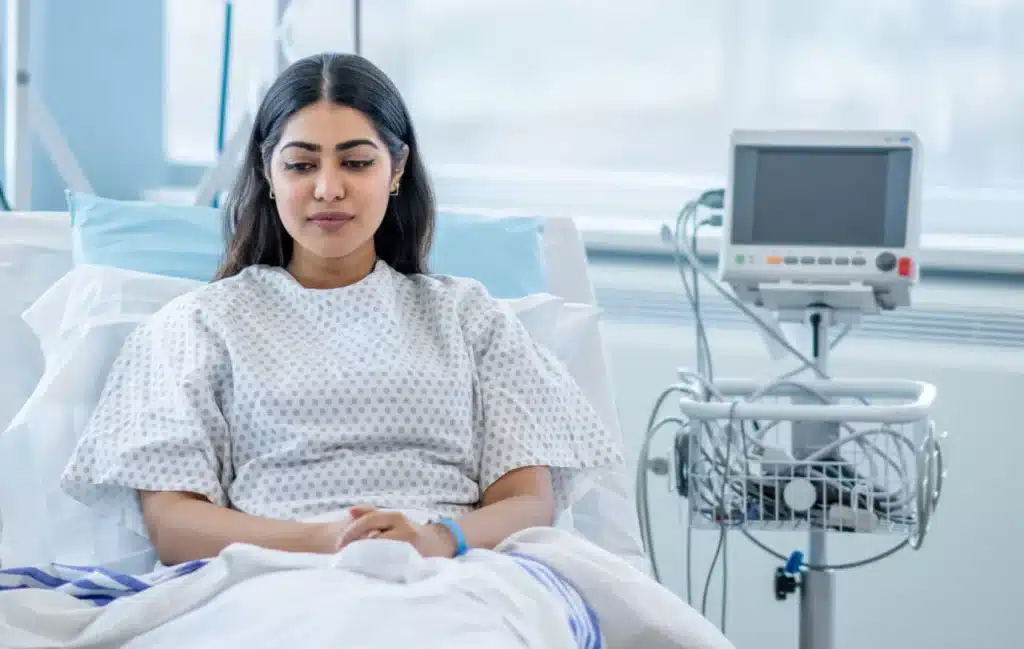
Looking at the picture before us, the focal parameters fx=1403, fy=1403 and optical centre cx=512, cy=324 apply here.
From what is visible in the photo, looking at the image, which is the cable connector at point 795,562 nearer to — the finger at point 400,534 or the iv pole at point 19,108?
the finger at point 400,534

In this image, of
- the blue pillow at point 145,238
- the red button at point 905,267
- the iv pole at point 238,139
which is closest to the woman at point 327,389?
the blue pillow at point 145,238

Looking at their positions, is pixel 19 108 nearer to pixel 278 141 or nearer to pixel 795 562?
pixel 278 141

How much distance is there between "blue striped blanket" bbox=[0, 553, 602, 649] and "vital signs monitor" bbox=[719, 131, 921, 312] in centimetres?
75

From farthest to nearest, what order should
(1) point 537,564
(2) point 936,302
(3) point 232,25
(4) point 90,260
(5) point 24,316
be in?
(3) point 232,25 < (2) point 936,302 < (4) point 90,260 < (5) point 24,316 < (1) point 537,564

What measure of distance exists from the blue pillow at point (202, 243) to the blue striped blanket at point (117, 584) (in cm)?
69

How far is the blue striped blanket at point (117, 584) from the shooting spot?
1.40 meters

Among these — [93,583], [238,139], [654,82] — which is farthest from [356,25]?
[93,583]

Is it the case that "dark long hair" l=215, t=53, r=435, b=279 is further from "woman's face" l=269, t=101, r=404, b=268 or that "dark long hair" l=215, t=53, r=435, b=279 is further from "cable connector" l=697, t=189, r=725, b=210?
"cable connector" l=697, t=189, r=725, b=210

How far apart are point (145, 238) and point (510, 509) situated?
81 centimetres

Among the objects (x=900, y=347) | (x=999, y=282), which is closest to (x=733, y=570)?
(x=900, y=347)

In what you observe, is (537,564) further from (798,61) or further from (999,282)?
(798,61)

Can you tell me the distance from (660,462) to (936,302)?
728 mm

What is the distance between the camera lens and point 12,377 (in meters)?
2.04

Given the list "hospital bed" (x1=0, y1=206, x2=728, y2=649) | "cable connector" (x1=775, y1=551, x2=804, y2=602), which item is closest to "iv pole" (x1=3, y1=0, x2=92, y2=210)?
"hospital bed" (x1=0, y1=206, x2=728, y2=649)
